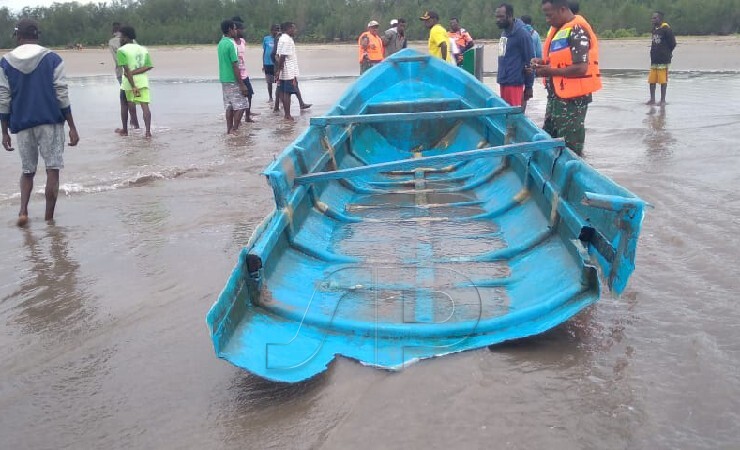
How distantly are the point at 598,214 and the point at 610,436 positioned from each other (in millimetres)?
1154

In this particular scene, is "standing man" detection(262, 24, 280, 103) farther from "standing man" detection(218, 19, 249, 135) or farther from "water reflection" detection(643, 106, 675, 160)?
"water reflection" detection(643, 106, 675, 160)

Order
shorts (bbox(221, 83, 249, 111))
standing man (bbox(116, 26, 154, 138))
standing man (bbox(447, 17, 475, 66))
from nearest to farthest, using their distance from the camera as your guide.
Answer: standing man (bbox(116, 26, 154, 138)) → shorts (bbox(221, 83, 249, 111)) → standing man (bbox(447, 17, 475, 66))

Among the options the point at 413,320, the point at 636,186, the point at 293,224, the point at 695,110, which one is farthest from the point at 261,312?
the point at 695,110

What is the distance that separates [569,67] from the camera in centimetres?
473

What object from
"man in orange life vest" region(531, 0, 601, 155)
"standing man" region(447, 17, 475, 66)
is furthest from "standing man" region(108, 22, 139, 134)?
"man in orange life vest" region(531, 0, 601, 155)

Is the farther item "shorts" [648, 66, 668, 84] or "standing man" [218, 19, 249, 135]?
"shorts" [648, 66, 668, 84]

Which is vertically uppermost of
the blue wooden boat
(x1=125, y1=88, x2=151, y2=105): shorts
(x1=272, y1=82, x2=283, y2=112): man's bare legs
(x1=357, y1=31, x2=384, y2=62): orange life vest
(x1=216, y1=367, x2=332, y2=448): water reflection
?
(x1=357, y1=31, x2=384, y2=62): orange life vest

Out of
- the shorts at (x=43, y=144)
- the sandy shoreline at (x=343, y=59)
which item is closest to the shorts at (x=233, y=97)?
the shorts at (x=43, y=144)

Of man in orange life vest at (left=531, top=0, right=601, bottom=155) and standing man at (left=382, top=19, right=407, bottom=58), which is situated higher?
standing man at (left=382, top=19, right=407, bottom=58)

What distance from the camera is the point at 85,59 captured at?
107 ft

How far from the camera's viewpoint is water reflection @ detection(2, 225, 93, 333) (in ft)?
11.7

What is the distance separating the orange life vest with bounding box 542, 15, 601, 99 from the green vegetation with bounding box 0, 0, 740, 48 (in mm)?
27472

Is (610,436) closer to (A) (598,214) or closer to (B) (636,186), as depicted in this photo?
(A) (598,214)

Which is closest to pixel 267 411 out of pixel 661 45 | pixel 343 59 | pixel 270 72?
pixel 661 45
